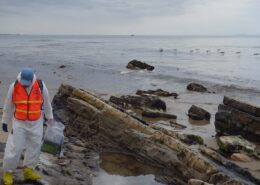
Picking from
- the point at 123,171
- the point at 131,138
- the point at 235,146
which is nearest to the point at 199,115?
the point at 235,146

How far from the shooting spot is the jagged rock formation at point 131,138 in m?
9.01

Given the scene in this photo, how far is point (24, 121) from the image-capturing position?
7406 millimetres

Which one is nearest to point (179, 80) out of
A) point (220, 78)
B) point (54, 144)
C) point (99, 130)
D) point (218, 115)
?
point (220, 78)

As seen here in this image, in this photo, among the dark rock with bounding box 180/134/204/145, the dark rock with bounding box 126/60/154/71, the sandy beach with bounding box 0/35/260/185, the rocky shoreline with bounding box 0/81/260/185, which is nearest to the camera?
the rocky shoreline with bounding box 0/81/260/185

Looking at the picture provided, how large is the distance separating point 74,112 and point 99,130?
1.58 meters

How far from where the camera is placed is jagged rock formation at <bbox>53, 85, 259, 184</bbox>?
9.01 meters

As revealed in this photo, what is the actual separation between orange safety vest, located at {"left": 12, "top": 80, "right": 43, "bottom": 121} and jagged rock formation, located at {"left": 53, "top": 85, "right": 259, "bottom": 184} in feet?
11.7

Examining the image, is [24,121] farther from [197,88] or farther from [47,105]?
[197,88]

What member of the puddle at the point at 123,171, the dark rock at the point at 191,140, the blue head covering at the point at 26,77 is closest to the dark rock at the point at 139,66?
the dark rock at the point at 191,140

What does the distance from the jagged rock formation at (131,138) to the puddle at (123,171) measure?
234 mm

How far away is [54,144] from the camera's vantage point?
9.23 metres

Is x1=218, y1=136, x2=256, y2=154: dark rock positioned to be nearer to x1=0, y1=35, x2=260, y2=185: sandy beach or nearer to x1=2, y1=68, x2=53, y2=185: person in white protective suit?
x1=0, y1=35, x2=260, y2=185: sandy beach

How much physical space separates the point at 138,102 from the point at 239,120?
6.03 metres

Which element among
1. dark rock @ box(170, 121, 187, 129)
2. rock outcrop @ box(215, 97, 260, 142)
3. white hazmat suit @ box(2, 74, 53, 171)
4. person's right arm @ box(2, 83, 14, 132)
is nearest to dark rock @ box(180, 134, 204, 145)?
rock outcrop @ box(215, 97, 260, 142)
